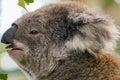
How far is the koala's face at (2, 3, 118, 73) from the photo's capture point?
9.53 ft

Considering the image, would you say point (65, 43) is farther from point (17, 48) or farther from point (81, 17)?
point (17, 48)

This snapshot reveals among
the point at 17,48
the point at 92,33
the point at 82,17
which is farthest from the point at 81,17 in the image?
the point at 17,48

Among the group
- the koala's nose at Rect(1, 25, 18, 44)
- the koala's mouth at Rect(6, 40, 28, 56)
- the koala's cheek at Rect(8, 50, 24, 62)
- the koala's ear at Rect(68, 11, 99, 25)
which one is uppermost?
the koala's ear at Rect(68, 11, 99, 25)

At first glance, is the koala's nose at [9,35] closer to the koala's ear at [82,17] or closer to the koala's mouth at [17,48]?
the koala's mouth at [17,48]

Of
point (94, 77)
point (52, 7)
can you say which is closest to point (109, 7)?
point (52, 7)

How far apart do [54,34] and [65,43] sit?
11cm

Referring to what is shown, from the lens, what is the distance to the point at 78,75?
115 inches

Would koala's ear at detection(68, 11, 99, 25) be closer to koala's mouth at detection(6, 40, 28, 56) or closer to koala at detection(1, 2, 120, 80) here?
koala at detection(1, 2, 120, 80)

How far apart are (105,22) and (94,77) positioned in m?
0.34

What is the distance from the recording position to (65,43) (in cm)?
304

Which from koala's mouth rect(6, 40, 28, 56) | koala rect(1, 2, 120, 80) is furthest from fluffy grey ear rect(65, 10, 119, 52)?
koala's mouth rect(6, 40, 28, 56)

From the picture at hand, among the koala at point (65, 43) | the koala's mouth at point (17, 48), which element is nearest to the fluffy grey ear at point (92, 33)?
the koala at point (65, 43)

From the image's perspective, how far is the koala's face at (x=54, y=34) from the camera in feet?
9.53

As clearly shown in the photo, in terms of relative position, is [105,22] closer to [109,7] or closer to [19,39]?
[19,39]
